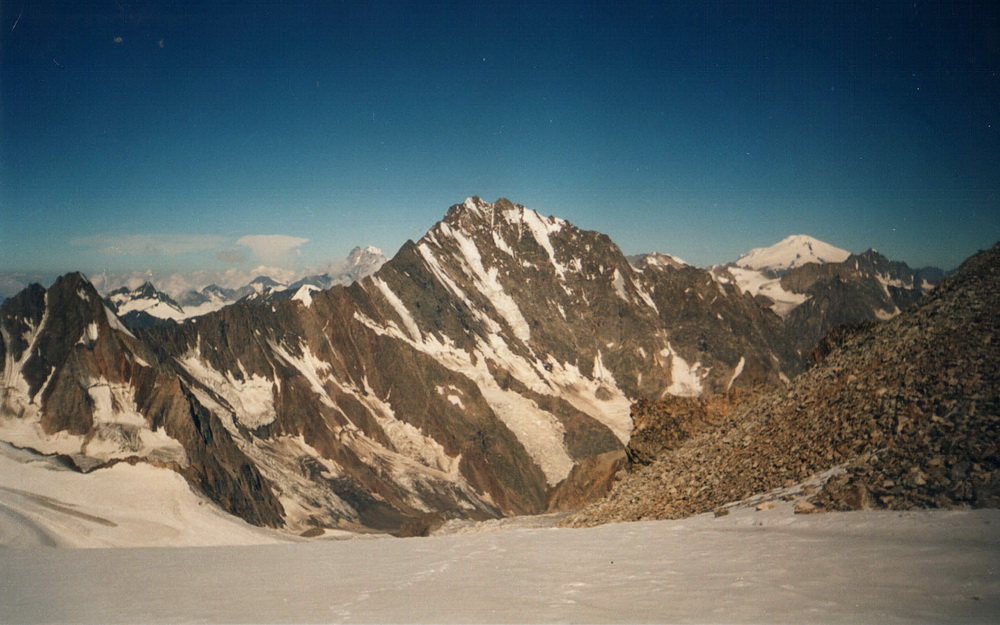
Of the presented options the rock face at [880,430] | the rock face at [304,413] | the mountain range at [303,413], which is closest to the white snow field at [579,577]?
the rock face at [880,430]

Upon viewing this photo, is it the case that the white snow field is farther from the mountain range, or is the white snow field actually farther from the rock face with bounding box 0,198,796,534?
the rock face with bounding box 0,198,796,534

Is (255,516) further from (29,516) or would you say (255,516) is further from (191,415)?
(29,516)

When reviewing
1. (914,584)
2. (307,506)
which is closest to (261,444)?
(307,506)

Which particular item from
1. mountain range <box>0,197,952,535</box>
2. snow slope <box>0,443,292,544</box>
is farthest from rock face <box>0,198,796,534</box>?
snow slope <box>0,443,292,544</box>

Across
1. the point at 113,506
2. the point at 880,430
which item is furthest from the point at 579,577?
the point at 113,506

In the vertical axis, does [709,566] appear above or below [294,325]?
below

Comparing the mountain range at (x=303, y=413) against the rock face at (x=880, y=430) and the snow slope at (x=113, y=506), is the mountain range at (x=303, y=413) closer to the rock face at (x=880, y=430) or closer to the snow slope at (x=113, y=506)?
the snow slope at (x=113, y=506)

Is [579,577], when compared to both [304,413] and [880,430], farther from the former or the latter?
[304,413]
